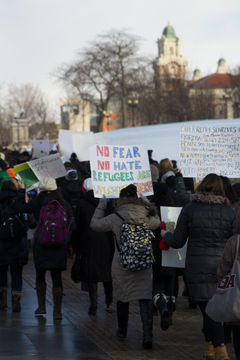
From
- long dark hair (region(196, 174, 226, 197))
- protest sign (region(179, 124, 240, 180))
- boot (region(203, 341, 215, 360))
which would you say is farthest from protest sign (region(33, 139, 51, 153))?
boot (region(203, 341, 215, 360))

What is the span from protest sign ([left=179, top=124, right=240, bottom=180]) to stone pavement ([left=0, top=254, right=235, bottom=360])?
193cm

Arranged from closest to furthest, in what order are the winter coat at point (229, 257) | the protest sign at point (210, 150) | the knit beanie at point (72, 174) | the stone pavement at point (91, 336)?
the winter coat at point (229, 257) < the stone pavement at point (91, 336) < the protest sign at point (210, 150) < the knit beanie at point (72, 174)

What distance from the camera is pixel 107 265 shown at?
6.84m

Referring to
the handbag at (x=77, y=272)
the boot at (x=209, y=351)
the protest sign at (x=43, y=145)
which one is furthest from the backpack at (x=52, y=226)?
the protest sign at (x=43, y=145)

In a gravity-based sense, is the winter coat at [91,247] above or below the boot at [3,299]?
above

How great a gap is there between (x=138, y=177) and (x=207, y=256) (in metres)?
2.07

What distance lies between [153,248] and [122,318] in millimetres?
1052

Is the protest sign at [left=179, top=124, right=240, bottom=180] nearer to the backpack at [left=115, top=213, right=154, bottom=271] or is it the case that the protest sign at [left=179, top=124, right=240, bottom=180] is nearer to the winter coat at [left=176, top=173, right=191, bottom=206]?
the winter coat at [left=176, top=173, right=191, bottom=206]

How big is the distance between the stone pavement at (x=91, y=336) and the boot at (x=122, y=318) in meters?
0.08

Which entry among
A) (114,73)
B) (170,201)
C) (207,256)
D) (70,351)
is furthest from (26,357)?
(114,73)

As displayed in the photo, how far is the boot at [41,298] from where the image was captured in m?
6.68

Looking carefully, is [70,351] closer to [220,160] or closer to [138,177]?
[138,177]

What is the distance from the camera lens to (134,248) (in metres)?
5.37

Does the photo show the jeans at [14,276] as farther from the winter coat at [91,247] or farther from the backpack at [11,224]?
the winter coat at [91,247]
